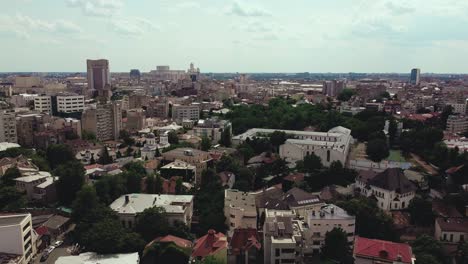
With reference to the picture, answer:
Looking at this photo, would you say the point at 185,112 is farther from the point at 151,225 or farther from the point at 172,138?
the point at 151,225

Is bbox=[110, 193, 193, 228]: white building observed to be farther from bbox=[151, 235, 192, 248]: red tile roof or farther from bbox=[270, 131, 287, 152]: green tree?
bbox=[270, 131, 287, 152]: green tree

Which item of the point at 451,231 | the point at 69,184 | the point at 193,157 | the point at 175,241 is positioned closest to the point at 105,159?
the point at 193,157

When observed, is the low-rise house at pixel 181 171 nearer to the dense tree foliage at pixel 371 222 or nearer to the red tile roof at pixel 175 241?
the red tile roof at pixel 175 241

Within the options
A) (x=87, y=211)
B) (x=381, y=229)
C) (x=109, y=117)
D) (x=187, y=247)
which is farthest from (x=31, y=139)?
(x=381, y=229)

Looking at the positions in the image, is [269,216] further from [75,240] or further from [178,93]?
[178,93]

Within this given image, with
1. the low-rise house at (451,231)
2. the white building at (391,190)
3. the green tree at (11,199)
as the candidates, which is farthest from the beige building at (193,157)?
the low-rise house at (451,231)

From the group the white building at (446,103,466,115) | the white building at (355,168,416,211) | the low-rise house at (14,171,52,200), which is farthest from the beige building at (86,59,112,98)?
the white building at (355,168,416,211)
